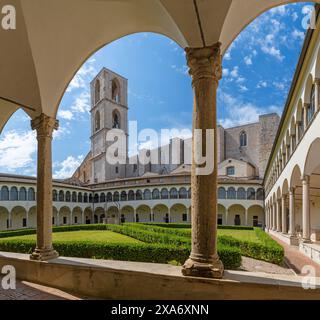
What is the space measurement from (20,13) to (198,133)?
14.3ft

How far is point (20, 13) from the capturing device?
504 cm

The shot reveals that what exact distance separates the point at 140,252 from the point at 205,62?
23.2 ft

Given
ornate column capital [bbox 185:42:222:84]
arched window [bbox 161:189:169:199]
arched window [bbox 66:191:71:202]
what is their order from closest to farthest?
ornate column capital [bbox 185:42:222:84], arched window [bbox 161:189:169:199], arched window [bbox 66:191:71:202]

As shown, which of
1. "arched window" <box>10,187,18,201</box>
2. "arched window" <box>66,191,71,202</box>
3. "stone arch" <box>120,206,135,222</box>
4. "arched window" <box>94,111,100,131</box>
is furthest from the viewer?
"arched window" <box>94,111,100,131</box>

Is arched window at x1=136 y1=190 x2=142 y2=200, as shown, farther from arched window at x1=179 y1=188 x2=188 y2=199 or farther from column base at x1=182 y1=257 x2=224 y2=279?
column base at x1=182 y1=257 x2=224 y2=279

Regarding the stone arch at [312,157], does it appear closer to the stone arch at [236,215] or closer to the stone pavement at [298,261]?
the stone pavement at [298,261]

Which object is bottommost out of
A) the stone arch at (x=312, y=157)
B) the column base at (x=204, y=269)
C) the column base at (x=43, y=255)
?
the column base at (x=43, y=255)

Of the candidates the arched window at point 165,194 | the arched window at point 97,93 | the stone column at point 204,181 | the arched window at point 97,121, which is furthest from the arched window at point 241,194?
the arched window at point 97,93

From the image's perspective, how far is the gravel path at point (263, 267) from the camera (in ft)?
30.9

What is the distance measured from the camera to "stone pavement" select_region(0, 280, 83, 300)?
Answer: 4.30m

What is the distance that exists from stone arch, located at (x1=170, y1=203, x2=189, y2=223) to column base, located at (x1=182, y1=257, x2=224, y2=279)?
119ft

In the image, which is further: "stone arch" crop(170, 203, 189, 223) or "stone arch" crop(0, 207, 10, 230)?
"stone arch" crop(170, 203, 189, 223)

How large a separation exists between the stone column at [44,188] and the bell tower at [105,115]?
4423 cm

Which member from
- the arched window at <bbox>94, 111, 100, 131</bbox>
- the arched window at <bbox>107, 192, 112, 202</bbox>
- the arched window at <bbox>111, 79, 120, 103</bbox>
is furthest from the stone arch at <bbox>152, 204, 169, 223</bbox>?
the arched window at <bbox>111, 79, 120, 103</bbox>
